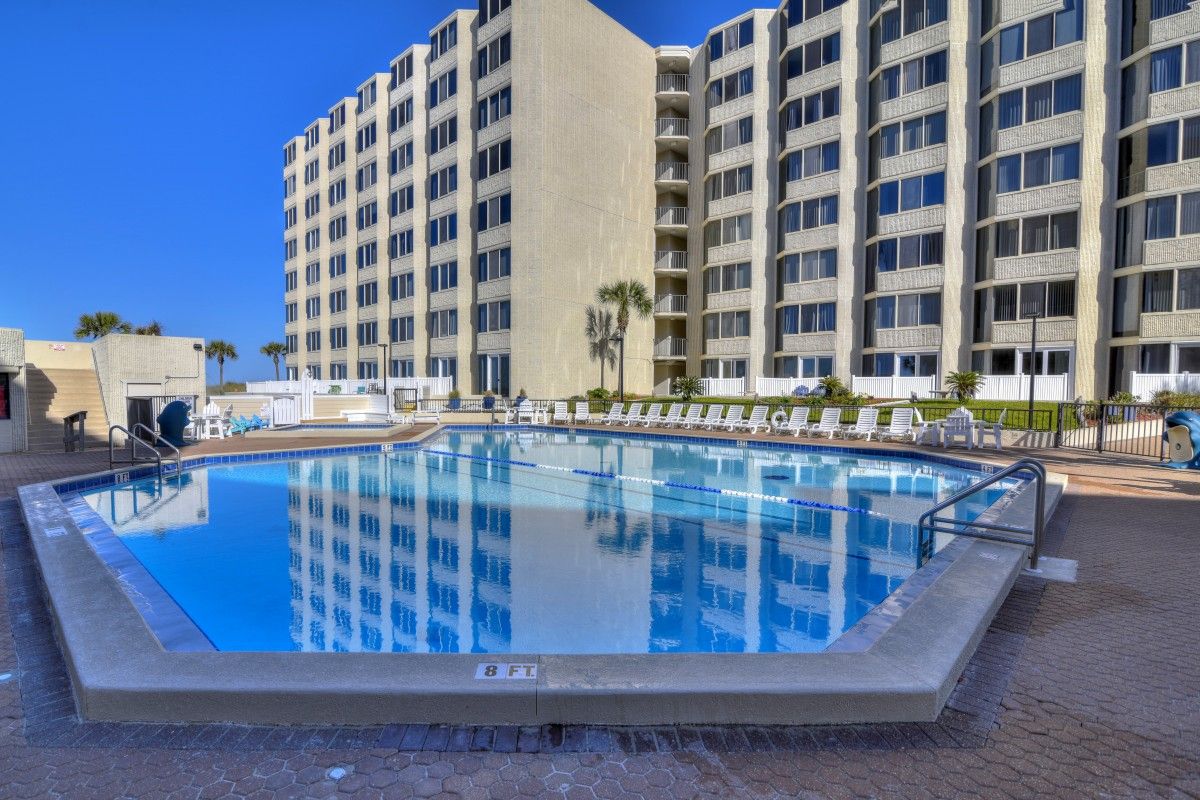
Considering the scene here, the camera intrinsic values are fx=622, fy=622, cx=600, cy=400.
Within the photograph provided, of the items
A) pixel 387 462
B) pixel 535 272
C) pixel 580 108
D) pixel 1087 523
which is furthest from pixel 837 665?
pixel 580 108

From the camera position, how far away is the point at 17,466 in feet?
40.9

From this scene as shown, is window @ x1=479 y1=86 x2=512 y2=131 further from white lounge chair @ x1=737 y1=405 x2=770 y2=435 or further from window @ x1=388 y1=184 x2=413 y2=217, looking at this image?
white lounge chair @ x1=737 y1=405 x2=770 y2=435

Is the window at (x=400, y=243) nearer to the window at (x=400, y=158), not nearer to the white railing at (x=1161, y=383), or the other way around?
the window at (x=400, y=158)

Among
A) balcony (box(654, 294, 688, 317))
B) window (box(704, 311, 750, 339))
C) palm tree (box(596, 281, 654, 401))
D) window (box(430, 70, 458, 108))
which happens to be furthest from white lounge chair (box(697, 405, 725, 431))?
window (box(430, 70, 458, 108))

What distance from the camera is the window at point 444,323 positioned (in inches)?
1372

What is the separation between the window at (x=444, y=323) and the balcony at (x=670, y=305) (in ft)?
37.4

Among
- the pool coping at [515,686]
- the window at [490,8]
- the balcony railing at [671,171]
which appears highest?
the window at [490,8]

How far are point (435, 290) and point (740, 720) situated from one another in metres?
35.6

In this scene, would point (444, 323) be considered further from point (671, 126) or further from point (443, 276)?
point (671, 126)

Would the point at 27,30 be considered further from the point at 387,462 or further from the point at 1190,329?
the point at 1190,329

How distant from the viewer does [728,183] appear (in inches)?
1331

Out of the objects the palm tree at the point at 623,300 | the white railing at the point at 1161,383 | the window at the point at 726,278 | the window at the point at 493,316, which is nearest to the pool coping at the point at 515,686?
the white railing at the point at 1161,383

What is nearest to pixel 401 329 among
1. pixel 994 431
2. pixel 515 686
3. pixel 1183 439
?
pixel 994 431

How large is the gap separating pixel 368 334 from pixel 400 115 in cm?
1400
